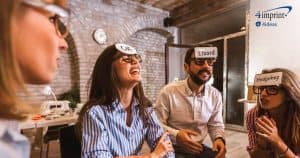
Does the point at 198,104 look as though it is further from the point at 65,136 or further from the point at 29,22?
the point at 29,22

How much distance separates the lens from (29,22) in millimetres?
402

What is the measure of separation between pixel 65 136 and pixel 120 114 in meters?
0.48

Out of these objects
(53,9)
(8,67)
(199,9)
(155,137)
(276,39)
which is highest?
(199,9)

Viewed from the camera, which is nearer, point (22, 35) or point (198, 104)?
point (22, 35)

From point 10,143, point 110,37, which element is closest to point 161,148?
point 10,143

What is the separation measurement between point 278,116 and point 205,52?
67 cm

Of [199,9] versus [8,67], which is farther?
[199,9]

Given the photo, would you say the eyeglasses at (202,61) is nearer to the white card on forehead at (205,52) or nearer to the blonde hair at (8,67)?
the white card on forehead at (205,52)

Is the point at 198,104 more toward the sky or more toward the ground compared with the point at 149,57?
more toward the ground

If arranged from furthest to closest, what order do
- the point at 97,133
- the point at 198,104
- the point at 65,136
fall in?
the point at 198,104
the point at 65,136
the point at 97,133

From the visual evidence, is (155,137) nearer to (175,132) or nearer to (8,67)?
(175,132)

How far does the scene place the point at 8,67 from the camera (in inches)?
14.8

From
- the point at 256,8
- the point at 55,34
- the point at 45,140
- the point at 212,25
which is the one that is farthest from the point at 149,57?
the point at 55,34

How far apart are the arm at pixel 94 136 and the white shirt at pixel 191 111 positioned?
69cm
